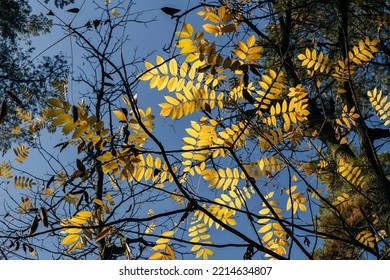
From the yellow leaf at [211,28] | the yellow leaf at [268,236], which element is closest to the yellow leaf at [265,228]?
the yellow leaf at [268,236]

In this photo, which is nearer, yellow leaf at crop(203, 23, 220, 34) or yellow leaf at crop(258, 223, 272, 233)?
yellow leaf at crop(203, 23, 220, 34)

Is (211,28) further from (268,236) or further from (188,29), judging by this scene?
(268,236)

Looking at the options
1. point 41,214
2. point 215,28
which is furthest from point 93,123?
point 215,28

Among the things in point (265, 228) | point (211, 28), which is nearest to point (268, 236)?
point (265, 228)

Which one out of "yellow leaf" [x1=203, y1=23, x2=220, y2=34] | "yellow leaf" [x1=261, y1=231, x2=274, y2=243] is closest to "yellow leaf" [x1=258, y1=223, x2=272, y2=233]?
"yellow leaf" [x1=261, y1=231, x2=274, y2=243]

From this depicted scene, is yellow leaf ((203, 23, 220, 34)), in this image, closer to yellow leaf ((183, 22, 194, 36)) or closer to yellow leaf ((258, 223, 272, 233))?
yellow leaf ((183, 22, 194, 36))

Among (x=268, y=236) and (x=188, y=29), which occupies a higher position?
(x=188, y=29)

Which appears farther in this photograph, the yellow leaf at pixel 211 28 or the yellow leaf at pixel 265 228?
the yellow leaf at pixel 265 228

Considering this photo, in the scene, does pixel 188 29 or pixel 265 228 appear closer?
pixel 188 29

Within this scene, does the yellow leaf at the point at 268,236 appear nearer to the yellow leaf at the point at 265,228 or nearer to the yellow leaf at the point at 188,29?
the yellow leaf at the point at 265,228

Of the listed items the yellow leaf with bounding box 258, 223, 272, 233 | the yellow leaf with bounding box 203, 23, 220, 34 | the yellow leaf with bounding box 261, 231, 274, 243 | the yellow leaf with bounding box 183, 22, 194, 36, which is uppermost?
the yellow leaf with bounding box 203, 23, 220, 34

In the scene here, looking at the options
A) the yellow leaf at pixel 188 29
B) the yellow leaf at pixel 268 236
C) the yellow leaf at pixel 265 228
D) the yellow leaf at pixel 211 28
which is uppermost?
the yellow leaf at pixel 211 28

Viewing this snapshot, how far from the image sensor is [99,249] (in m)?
4.55

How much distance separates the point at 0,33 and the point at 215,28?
36.1 ft
